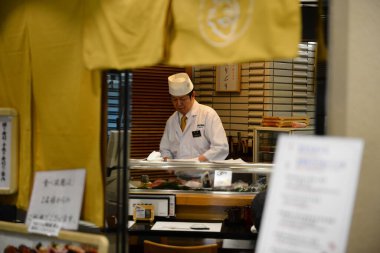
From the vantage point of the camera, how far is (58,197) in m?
3.68

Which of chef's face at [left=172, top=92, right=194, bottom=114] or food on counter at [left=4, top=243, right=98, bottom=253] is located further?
chef's face at [left=172, top=92, right=194, bottom=114]

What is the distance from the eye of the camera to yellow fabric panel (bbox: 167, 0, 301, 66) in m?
2.87

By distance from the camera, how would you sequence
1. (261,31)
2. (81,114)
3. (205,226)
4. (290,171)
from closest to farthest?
(290,171)
(261,31)
(81,114)
(205,226)

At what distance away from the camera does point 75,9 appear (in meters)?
3.67

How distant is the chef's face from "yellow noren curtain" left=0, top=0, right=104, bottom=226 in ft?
11.1

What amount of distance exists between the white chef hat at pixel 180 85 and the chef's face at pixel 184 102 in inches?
4.8

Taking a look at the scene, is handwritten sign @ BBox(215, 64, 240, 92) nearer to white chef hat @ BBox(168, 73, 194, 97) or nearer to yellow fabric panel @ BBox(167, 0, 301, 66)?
white chef hat @ BBox(168, 73, 194, 97)

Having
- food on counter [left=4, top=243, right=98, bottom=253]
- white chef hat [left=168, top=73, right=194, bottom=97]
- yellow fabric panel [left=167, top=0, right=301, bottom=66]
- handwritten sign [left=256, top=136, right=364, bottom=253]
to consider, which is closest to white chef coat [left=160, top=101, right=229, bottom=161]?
white chef hat [left=168, top=73, right=194, bottom=97]

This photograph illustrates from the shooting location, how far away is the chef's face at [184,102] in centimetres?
723

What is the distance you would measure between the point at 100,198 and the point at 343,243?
1.78 metres

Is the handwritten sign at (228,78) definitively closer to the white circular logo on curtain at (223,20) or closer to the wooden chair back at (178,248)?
the wooden chair back at (178,248)

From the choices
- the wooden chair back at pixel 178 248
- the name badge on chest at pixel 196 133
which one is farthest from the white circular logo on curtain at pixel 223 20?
the name badge on chest at pixel 196 133

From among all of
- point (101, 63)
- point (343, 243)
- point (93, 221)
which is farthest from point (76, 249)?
point (343, 243)

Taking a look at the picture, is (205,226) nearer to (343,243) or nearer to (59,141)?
(59,141)
